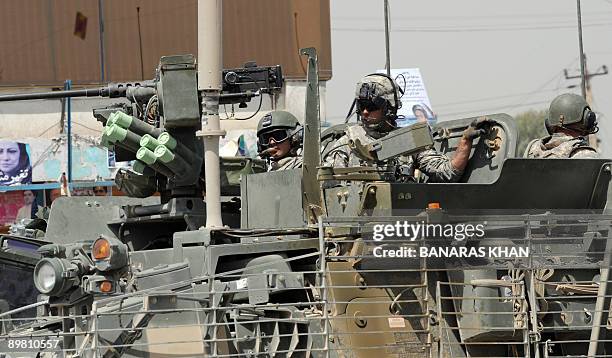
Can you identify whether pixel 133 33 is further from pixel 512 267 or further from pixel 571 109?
pixel 512 267

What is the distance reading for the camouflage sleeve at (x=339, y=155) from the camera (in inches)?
346

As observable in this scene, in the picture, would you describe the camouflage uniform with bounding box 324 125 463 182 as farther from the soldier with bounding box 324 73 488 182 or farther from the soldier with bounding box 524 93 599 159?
the soldier with bounding box 524 93 599 159

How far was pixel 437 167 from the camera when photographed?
8555 mm

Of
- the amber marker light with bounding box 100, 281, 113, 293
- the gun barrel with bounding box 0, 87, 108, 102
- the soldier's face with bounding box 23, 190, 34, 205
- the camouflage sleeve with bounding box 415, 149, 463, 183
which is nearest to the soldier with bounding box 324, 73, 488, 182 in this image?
the camouflage sleeve with bounding box 415, 149, 463, 183

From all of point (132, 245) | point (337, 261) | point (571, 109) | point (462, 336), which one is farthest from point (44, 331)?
point (571, 109)

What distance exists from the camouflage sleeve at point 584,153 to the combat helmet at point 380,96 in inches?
55.5

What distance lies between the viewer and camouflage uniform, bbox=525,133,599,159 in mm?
8797

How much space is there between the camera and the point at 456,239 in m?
7.19

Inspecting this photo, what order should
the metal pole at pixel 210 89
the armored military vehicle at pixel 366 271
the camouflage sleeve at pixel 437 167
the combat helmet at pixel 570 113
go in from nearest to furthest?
the armored military vehicle at pixel 366 271
the metal pole at pixel 210 89
the camouflage sleeve at pixel 437 167
the combat helmet at pixel 570 113

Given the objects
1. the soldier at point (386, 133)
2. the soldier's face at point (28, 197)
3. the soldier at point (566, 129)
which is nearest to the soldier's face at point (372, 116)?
the soldier at point (386, 133)

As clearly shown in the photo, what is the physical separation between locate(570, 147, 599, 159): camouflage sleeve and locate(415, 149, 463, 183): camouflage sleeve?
978mm

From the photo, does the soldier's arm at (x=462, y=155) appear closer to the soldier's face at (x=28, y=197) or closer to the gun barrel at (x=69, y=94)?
the gun barrel at (x=69, y=94)

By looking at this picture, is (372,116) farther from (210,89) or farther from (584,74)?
(584,74)

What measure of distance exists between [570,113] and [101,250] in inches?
154
